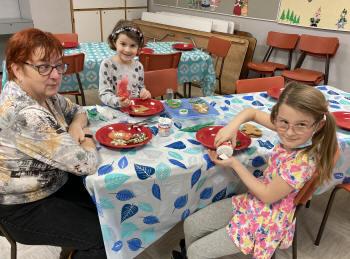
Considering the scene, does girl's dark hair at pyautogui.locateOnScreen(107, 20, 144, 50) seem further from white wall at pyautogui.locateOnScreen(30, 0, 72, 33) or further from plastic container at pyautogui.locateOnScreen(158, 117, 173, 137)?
white wall at pyautogui.locateOnScreen(30, 0, 72, 33)

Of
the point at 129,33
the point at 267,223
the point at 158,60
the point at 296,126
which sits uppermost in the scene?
the point at 129,33

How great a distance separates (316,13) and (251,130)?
9.65 ft

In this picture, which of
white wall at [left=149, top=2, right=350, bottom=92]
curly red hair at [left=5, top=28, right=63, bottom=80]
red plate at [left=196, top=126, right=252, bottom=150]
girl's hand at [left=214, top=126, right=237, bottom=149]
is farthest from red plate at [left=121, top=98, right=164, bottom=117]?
A: white wall at [left=149, top=2, right=350, bottom=92]

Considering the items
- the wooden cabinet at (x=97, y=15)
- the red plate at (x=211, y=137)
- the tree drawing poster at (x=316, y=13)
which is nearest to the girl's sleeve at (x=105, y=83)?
the red plate at (x=211, y=137)

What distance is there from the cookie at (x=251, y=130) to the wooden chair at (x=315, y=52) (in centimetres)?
219

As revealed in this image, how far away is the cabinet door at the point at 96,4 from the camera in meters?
5.00

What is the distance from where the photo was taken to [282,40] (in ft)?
12.8

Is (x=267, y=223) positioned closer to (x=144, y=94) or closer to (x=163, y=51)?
(x=144, y=94)

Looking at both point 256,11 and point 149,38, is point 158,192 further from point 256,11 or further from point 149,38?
point 149,38

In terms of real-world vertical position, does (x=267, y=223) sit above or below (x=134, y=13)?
below

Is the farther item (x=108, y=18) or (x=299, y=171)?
(x=108, y=18)

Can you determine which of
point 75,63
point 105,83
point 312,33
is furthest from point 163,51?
point 312,33

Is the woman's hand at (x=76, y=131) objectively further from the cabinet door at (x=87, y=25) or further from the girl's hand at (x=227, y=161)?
the cabinet door at (x=87, y=25)

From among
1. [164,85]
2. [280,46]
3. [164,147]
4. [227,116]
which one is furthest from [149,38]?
[164,147]
